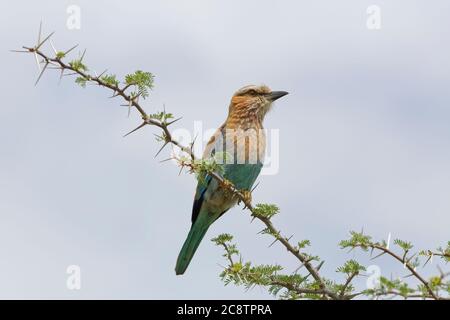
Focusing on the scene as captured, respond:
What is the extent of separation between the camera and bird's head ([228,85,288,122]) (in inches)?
353

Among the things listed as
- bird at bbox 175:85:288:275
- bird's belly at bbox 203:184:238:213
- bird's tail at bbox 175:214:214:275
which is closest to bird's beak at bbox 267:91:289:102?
bird at bbox 175:85:288:275

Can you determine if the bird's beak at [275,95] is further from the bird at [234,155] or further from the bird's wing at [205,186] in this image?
the bird's wing at [205,186]

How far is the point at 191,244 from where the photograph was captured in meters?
8.34

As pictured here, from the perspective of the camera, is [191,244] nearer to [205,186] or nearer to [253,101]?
[205,186]

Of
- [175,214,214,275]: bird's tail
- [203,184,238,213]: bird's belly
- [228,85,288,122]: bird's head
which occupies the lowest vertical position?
[175,214,214,275]: bird's tail

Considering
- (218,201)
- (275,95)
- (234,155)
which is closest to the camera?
(218,201)

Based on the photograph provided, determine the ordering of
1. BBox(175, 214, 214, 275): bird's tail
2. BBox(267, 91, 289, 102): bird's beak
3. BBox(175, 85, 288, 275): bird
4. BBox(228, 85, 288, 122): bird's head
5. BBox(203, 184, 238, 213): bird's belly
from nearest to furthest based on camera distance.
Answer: BBox(203, 184, 238, 213): bird's belly
BBox(175, 85, 288, 275): bird
BBox(175, 214, 214, 275): bird's tail
BBox(228, 85, 288, 122): bird's head
BBox(267, 91, 289, 102): bird's beak

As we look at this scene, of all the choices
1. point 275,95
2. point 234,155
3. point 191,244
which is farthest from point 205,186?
point 275,95

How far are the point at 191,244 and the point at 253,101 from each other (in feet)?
6.12

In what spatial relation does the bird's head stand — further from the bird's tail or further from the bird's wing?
the bird's tail

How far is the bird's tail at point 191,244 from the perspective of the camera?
830 cm
